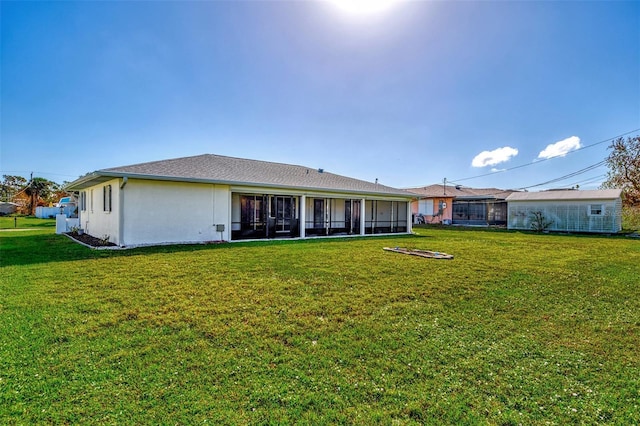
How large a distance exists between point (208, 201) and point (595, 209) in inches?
950

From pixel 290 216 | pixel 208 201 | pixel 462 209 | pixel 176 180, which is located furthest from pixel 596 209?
pixel 176 180

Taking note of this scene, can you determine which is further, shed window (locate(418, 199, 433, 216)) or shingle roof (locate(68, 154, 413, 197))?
shed window (locate(418, 199, 433, 216))

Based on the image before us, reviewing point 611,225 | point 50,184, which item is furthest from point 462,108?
point 50,184

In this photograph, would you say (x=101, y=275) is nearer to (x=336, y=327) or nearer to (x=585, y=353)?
(x=336, y=327)

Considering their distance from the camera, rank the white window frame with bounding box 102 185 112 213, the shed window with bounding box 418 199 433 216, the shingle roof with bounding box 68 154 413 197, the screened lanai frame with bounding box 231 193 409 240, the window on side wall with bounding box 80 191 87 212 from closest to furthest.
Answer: the shingle roof with bounding box 68 154 413 197 < the white window frame with bounding box 102 185 112 213 < the screened lanai frame with bounding box 231 193 409 240 < the window on side wall with bounding box 80 191 87 212 < the shed window with bounding box 418 199 433 216

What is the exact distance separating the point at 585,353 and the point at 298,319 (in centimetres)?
323

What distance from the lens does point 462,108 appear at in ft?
53.8

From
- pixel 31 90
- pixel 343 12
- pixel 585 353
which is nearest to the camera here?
pixel 585 353

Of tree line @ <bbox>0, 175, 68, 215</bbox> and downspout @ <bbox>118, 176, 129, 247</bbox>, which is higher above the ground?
tree line @ <bbox>0, 175, 68, 215</bbox>

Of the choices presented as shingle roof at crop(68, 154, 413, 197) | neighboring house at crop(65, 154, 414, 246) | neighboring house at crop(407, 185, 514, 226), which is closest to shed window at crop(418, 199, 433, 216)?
neighboring house at crop(407, 185, 514, 226)

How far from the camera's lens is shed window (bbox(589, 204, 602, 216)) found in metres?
19.9

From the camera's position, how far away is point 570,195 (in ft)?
69.5

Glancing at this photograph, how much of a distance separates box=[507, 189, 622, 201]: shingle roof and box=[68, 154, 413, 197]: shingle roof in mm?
11703

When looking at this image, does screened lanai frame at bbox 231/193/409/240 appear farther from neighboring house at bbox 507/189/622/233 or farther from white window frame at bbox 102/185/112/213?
neighboring house at bbox 507/189/622/233
